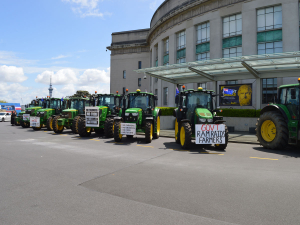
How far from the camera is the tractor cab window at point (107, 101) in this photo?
15445mm

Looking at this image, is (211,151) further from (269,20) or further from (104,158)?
(269,20)

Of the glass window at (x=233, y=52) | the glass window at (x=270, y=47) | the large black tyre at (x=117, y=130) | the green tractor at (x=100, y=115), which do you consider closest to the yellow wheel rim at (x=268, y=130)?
the large black tyre at (x=117, y=130)

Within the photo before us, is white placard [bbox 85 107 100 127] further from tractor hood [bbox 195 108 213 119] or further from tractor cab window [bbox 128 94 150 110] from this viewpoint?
tractor hood [bbox 195 108 213 119]

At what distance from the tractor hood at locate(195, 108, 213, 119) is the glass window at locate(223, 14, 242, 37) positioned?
18123mm

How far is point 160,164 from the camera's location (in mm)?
7266

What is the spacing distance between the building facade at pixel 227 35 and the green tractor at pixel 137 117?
5545 millimetres

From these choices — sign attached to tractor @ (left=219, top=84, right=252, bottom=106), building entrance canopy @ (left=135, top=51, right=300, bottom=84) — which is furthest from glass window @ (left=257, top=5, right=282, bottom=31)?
building entrance canopy @ (left=135, top=51, right=300, bottom=84)

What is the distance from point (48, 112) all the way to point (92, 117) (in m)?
7.89

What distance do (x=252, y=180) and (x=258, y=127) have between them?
18.7 feet

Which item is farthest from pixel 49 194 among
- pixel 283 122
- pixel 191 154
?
pixel 283 122

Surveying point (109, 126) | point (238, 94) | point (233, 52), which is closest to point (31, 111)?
point (109, 126)

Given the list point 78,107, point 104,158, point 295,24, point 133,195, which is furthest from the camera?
point 295,24

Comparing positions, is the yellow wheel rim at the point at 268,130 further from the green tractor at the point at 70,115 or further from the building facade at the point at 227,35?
the green tractor at the point at 70,115

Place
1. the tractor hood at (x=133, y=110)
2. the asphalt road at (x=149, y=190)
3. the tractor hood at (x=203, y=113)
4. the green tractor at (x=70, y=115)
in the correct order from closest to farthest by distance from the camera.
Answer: the asphalt road at (x=149, y=190) < the tractor hood at (x=203, y=113) < the tractor hood at (x=133, y=110) < the green tractor at (x=70, y=115)
